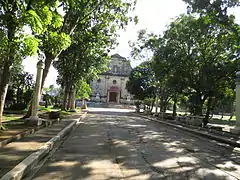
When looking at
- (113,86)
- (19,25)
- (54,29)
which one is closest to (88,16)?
(54,29)

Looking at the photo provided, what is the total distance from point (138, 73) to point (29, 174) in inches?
1416

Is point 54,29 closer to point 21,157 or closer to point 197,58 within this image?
point 21,157

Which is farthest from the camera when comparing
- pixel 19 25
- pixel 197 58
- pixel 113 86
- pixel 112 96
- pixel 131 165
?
pixel 112 96

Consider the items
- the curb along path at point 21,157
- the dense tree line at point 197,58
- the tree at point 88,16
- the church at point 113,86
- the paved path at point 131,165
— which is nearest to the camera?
the curb along path at point 21,157

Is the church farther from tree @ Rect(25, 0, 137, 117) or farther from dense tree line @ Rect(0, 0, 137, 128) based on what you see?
tree @ Rect(25, 0, 137, 117)

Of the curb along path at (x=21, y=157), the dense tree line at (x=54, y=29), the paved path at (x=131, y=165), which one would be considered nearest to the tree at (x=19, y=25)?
the dense tree line at (x=54, y=29)

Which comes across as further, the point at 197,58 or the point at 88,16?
the point at 197,58

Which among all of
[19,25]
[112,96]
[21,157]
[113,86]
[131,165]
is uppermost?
[113,86]

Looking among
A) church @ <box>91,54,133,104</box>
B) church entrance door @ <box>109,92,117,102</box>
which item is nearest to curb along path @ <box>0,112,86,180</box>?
church @ <box>91,54,133,104</box>

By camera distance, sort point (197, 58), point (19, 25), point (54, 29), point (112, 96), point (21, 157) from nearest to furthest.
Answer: point (21, 157) < point (19, 25) < point (54, 29) < point (197, 58) < point (112, 96)

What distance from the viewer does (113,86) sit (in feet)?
284

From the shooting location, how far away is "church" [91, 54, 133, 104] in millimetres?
85938

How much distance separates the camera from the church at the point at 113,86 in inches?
3383

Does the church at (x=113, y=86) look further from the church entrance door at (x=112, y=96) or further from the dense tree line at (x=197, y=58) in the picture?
the dense tree line at (x=197, y=58)
